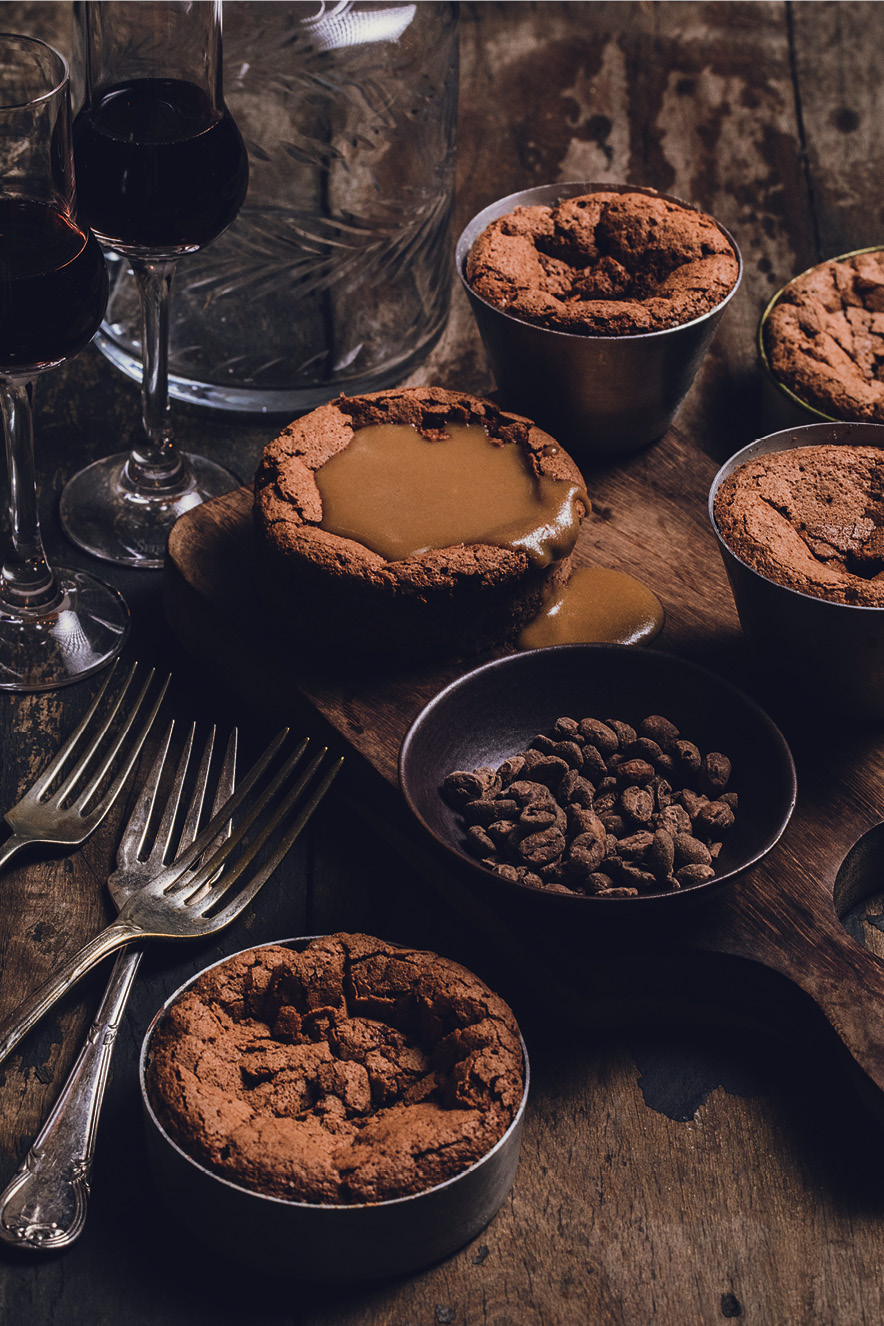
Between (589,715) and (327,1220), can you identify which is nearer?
(327,1220)

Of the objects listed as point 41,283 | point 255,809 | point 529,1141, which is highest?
point 41,283

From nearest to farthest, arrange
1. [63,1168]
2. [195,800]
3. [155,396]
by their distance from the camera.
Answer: [63,1168] → [195,800] → [155,396]

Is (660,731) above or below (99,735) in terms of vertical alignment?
above

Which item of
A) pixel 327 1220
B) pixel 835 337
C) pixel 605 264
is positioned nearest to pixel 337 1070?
pixel 327 1220

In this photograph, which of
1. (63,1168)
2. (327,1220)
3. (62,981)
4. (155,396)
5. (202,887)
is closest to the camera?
(327,1220)

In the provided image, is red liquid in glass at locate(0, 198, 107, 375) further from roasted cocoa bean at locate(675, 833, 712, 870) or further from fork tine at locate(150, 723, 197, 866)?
roasted cocoa bean at locate(675, 833, 712, 870)

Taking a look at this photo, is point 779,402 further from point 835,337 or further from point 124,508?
point 124,508

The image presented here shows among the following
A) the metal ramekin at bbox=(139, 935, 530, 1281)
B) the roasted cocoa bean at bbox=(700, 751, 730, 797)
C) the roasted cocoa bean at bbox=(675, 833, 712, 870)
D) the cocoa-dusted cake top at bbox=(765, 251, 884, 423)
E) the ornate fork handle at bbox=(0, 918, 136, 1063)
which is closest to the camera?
the metal ramekin at bbox=(139, 935, 530, 1281)

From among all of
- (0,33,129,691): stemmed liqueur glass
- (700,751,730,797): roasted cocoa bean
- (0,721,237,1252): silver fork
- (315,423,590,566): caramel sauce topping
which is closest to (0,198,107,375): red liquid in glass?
(0,33,129,691): stemmed liqueur glass
